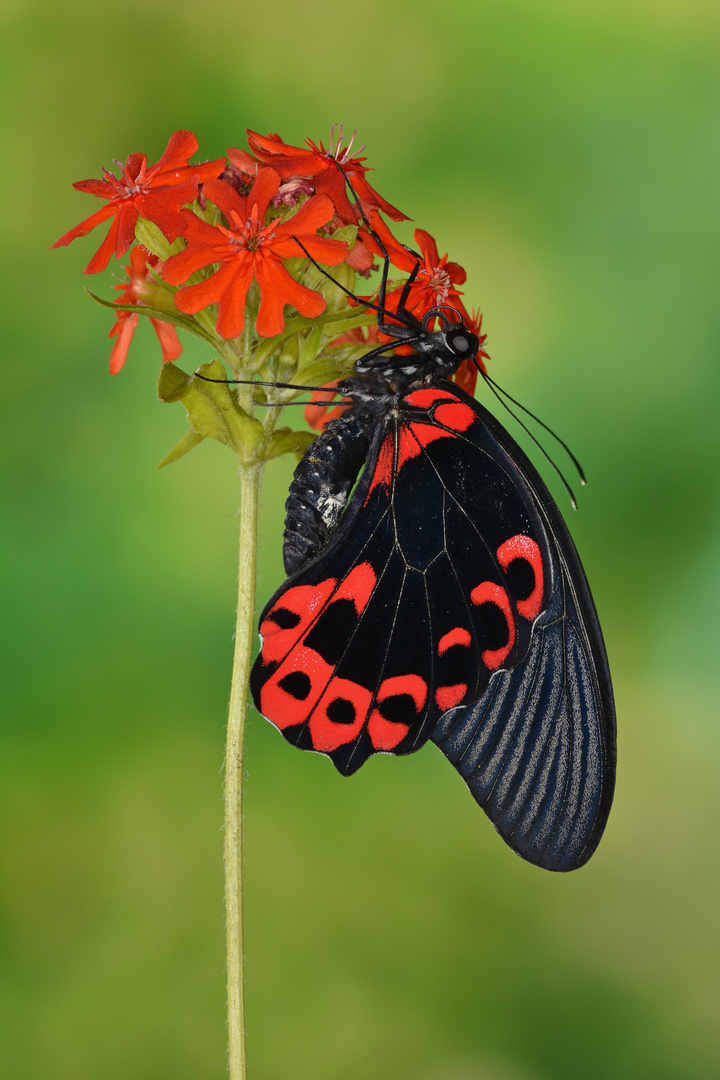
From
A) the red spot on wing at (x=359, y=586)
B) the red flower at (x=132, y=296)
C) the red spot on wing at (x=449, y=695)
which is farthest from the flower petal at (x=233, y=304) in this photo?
the red spot on wing at (x=449, y=695)

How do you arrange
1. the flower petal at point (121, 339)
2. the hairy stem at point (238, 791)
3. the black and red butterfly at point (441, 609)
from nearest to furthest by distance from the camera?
the hairy stem at point (238, 791) < the black and red butterfly at point (441, 609) < the flower petal at point (121, 339)

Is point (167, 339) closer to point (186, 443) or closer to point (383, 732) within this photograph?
point (186, 443)

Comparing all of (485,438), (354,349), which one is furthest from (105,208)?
(485,438)

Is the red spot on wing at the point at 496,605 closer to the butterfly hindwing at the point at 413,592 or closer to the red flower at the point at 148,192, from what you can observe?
the butterfly hindwing at the point at 413,592

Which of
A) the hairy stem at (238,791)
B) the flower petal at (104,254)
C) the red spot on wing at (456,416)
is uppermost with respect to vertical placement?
the red spot on wing at (456,416)

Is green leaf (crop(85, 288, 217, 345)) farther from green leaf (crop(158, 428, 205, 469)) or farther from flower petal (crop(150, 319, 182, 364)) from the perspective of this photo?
flower petal (crop(150, 319, 182, 364))

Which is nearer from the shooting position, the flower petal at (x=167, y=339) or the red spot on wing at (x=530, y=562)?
the red spot on wing at (x=530, y=562)

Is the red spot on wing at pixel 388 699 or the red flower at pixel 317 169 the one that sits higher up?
the red flower at pixel 317 169
